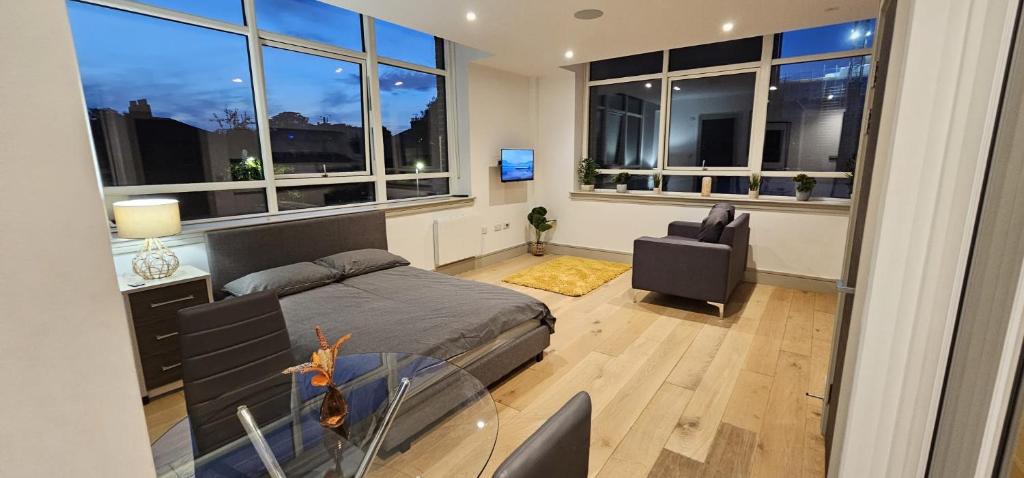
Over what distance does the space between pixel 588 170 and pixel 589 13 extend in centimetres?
262

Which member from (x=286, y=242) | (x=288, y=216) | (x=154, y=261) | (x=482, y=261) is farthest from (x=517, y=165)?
(x=154, y=261)

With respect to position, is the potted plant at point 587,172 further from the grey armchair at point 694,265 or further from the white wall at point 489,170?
the grey armchair at point 694,265

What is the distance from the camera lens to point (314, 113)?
4.01 meters

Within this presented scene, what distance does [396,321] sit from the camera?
250cm

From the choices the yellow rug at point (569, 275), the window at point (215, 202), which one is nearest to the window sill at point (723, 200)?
the yellow rug at point (569, 275)

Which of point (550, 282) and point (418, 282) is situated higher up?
point (418, 282)

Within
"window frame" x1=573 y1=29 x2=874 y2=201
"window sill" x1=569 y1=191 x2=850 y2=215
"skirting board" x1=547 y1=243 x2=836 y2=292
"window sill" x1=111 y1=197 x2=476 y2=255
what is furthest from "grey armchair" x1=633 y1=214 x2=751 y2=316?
"window sill" x1=111 y1=197 x2=476 y2=255

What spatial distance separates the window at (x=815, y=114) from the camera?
427 cm

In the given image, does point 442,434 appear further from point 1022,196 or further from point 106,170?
point 106,170

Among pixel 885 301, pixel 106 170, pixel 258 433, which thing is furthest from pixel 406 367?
pixel 106 170

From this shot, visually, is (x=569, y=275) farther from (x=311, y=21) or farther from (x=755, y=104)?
(x=311, y=21)

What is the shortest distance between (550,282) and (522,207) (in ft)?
5.30

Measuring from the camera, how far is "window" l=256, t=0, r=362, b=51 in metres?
3.61

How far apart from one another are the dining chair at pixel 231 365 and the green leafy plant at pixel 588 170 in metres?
4.56
